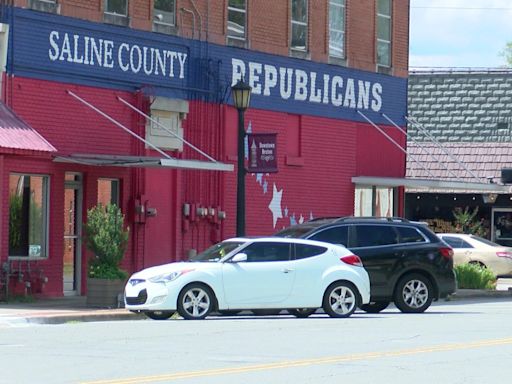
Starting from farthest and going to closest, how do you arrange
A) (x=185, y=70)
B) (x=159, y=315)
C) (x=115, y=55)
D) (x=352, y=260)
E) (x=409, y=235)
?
1. (x=185, y=70)
2. (x=115, y=55)
3. (x=409, y=235)
4. (x=352, y=260)
5. (x=159, y=315)

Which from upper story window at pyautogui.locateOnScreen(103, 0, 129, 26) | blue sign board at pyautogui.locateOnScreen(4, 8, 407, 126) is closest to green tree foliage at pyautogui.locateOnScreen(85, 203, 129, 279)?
blue sign board at pyautogui.locateOnScreen(4, 8, 407, 126)

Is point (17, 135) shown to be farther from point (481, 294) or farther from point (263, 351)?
point (481, 294)

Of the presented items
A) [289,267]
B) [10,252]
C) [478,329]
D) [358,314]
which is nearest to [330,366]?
[478,329]

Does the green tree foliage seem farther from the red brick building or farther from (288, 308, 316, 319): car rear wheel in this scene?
(288, 308, 316, 319): car rear wheel

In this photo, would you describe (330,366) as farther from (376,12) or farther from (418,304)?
(376,12)

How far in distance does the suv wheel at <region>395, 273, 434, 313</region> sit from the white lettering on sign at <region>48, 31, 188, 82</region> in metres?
7.92

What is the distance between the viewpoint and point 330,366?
1496 centimetres

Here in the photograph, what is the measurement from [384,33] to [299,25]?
161 inches

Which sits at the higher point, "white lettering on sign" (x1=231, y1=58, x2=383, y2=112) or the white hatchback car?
"white lettering on sign" (x1=231, y1=58, x2=383, y2=112)

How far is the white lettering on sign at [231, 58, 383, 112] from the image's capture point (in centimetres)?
3334

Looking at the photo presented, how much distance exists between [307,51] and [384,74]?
369 centimetres

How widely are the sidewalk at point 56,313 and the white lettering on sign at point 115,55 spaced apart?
16.2 feet

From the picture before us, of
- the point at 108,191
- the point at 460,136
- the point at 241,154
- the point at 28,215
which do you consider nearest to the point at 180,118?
the point at 108,191

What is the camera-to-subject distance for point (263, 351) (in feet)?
55.1
